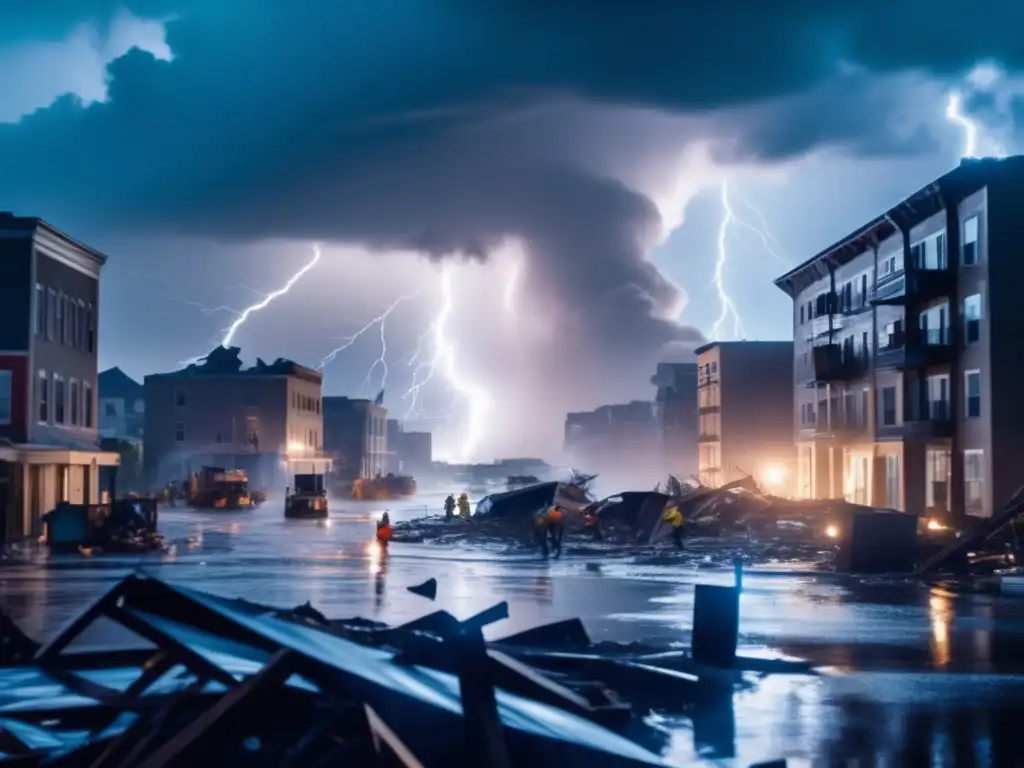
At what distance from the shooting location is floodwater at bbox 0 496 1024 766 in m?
11.4

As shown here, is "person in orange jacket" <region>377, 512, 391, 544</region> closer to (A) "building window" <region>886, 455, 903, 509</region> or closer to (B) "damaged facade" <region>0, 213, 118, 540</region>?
(B) "damaged facade" <region>0, 213, 118, 540</region>

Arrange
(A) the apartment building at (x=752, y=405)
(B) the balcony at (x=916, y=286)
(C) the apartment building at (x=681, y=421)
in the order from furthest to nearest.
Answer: (C) the apartment building at (x=681, y=421) → (A) the apartment building at (x=752, y=405) → (B) the balcony at (x=916, y=286)

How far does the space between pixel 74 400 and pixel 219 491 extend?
1024 inches

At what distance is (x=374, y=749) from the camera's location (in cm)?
710

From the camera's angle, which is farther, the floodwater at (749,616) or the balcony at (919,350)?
the balcony at (919,350)

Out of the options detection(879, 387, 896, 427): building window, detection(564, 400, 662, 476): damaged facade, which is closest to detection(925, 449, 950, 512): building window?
detection(879, 387, 896, 427): building window

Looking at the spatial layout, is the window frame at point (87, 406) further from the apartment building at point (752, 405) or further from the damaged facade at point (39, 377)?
the apartment building at point (752, 405)

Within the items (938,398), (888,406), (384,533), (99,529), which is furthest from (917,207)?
(99,529)

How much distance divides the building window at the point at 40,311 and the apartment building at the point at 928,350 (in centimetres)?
2989

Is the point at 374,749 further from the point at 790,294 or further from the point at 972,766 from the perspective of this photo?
the point at 790,294

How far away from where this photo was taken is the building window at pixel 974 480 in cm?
4228

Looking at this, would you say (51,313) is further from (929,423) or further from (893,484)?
(893,484)

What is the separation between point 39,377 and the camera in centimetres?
4553

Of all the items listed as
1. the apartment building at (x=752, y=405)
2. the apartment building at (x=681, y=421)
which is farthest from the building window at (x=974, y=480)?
the apartment building at (x=681, y=421)
